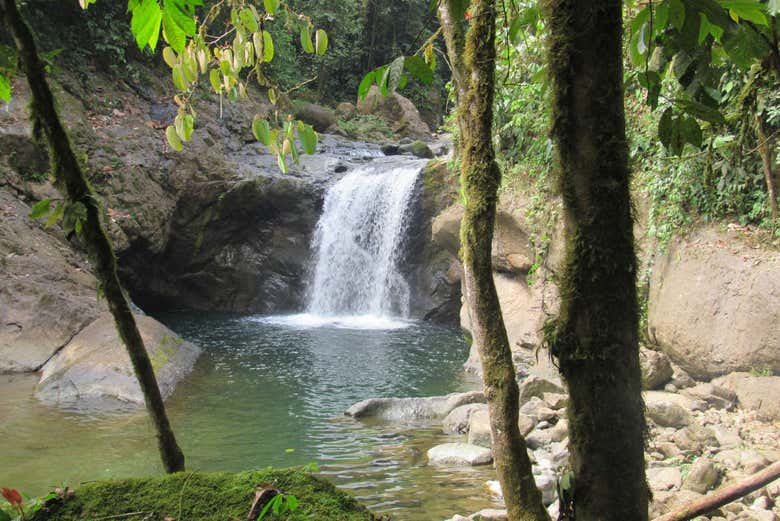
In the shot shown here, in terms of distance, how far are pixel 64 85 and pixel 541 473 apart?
43.5 ft

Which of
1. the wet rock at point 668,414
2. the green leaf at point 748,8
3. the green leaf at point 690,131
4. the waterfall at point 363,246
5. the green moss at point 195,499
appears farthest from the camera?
the waterfall at point 363,246

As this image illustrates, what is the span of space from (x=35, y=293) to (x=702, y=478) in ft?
28.5

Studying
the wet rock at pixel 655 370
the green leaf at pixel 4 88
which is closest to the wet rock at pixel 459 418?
the wet rock at pixel 655 370

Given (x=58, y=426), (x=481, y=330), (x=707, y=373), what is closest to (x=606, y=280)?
(x=481, y=330)

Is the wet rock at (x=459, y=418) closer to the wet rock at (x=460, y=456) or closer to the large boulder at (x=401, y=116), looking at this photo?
the wet rock at (x=460, y=456)

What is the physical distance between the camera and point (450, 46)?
2.24m

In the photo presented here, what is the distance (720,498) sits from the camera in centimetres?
197

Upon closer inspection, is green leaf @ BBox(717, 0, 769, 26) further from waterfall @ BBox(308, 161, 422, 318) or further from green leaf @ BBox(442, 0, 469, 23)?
waterfall @ BBox(308, 161, 422, 318)

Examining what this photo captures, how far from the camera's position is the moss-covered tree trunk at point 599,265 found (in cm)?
133

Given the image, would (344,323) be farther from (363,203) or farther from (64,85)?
(64,85)

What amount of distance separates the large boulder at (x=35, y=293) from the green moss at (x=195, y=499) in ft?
24.4

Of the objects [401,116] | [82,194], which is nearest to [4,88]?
[82,194]

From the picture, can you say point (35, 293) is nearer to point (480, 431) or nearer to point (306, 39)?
point (480, 431)

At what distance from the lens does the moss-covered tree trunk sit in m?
1.33
